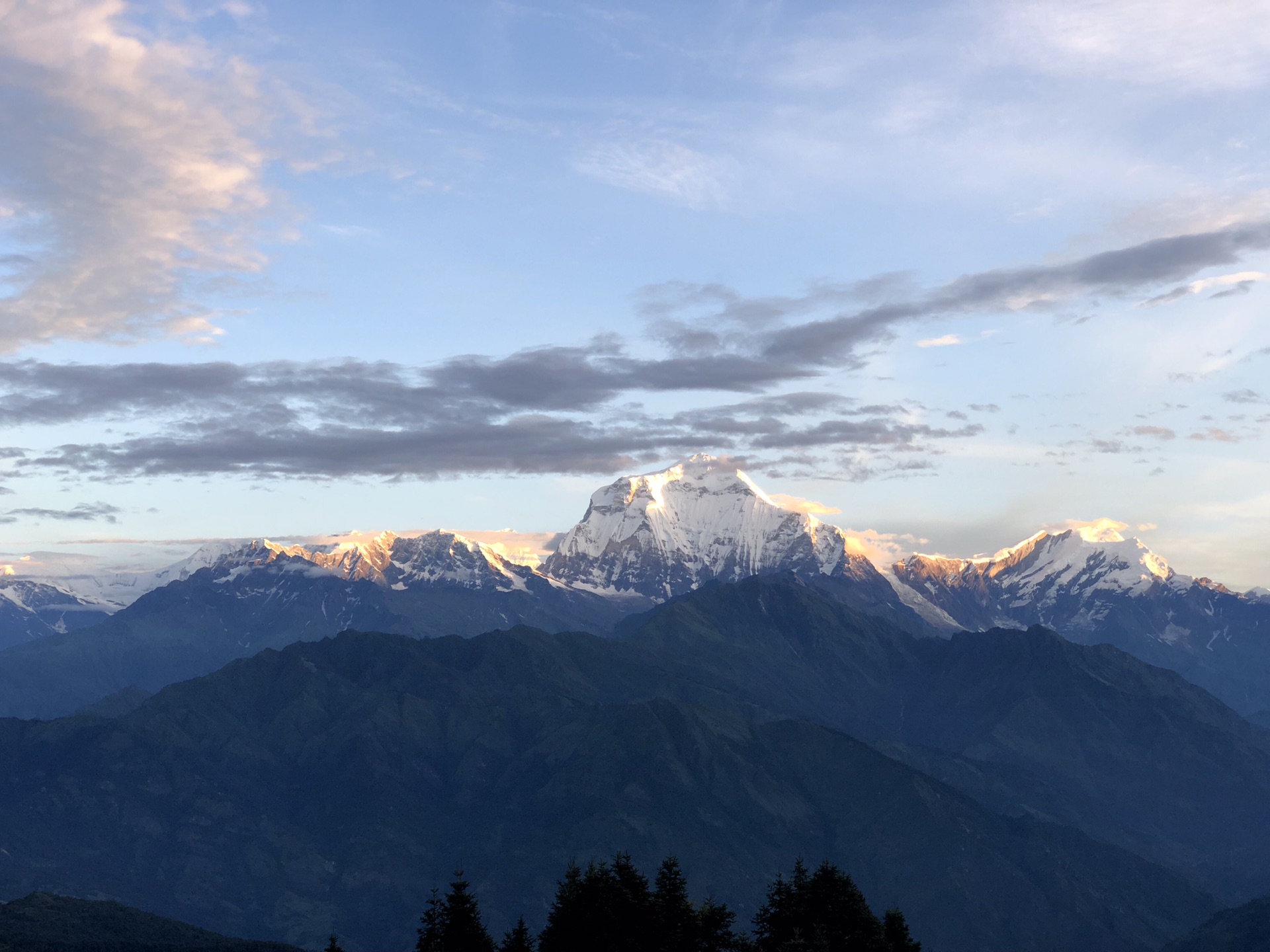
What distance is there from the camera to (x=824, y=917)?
443 feet

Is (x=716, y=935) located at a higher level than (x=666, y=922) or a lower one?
lower

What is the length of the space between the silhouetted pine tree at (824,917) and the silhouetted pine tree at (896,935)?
4.19 ft

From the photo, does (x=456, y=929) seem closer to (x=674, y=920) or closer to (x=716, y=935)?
(x=674, y=920)

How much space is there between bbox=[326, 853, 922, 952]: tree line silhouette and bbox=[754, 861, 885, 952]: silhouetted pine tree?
0.06m

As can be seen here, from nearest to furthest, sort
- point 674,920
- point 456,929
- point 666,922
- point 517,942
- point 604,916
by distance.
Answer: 1. point 456,929
2. point 666,922
3. point 674,920
4. point 604,916
5. point 517,942

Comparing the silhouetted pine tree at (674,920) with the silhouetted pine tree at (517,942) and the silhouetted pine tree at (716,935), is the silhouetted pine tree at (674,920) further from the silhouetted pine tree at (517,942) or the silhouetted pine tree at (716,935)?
the silhouetted pine tree at (517,942)

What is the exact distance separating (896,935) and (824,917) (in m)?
7.92

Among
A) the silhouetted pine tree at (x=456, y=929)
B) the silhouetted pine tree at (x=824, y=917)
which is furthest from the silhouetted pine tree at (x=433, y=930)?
the silhouetted pine tree at (x=824, y=917)

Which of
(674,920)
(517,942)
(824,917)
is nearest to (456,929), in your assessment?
(517,942)

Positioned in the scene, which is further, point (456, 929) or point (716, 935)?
point (716, 935)

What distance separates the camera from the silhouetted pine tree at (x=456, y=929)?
12938cm

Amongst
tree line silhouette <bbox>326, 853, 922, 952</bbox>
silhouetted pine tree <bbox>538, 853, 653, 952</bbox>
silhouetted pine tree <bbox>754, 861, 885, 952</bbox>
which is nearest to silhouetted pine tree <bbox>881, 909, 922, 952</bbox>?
tree line silhouette <bbox>326, 853, 922, 952</bbox>

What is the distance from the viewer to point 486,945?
435ft

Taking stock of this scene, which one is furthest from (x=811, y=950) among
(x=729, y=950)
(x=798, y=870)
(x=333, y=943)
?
(x=333, y=943)
